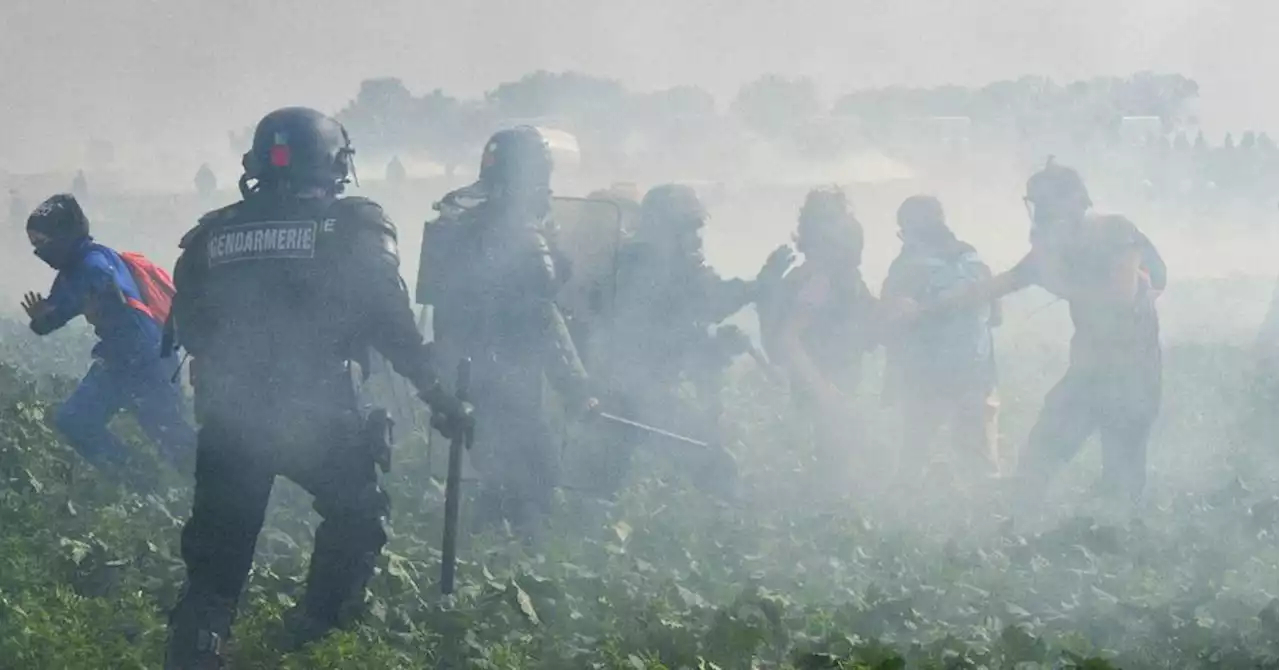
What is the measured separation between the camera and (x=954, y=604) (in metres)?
7.03

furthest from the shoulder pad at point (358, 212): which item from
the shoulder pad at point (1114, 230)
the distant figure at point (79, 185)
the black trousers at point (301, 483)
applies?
the distant figure at point (79, 185)

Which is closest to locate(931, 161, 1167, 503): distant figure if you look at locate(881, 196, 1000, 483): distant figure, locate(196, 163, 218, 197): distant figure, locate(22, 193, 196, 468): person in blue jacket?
locate(881, 196, 1000, 483): distant figure

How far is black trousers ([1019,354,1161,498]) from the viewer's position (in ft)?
30.9

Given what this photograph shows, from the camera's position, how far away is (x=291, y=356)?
248 inches

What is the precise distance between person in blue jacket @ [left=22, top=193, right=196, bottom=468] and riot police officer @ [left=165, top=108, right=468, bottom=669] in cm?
290

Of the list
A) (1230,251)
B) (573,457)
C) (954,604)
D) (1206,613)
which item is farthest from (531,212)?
(1230,251)

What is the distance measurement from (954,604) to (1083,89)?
2841 centimetres

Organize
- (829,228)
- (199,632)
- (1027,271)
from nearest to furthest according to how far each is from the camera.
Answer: (199,632), (1027,271), (829,228)

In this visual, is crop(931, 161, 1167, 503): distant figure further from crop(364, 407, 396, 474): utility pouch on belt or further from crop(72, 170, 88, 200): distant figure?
crop(72, 170, 88, 200): distant figure

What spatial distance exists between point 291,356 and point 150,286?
3.53 m

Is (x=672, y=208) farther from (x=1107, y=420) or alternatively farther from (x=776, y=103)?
(x=776, y=103)

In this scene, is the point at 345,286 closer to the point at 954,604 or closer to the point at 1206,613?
the point at 954,604

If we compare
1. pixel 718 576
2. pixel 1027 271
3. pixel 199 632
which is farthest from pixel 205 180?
pixel 199 632

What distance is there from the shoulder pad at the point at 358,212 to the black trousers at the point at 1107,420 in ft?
16.2
